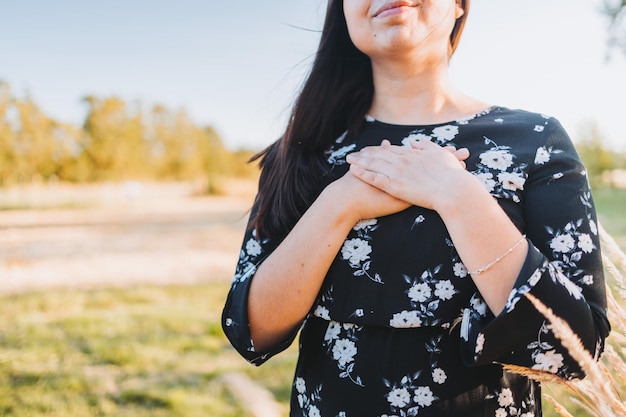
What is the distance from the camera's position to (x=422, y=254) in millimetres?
1193

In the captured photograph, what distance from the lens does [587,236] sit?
1110 millimetres

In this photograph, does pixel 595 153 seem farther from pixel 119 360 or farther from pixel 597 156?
pixel 119 360

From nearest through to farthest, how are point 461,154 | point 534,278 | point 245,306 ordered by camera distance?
point 534,278
point 461,154
point 245,306

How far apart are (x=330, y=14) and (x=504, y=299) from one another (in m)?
1.00

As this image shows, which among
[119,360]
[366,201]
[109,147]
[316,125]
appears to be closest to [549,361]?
[366,201]

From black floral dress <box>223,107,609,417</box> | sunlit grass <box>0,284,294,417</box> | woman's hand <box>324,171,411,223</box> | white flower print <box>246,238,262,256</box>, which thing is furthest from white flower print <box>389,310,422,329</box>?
sunlit grass <box>0,284,294,417</box>

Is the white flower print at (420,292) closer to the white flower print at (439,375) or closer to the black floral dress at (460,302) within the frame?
the black floral dress at (460,302)

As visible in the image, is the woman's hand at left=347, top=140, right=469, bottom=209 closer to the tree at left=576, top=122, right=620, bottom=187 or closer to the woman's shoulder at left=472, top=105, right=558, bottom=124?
the woman's shoulder at left=472, top=105, right=558, bottom=124

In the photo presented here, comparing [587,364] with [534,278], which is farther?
[534,278]

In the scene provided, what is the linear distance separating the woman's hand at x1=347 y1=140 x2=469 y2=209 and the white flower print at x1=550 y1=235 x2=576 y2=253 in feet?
0.74

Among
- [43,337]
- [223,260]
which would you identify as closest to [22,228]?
[223,260]

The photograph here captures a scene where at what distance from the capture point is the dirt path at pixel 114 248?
8.28m

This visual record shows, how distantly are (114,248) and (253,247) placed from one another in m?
11.1

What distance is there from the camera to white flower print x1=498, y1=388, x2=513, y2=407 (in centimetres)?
121
